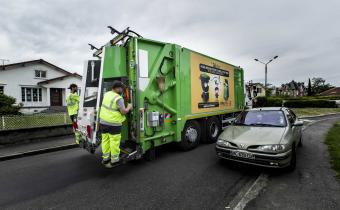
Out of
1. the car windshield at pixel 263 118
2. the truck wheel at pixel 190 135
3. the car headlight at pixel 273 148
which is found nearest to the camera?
the car headlight at pixel 273 148

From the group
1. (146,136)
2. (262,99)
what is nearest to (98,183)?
(146,136)

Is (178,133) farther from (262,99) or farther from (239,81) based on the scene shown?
(262,99)

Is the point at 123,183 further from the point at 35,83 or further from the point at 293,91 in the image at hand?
the point at 293,91

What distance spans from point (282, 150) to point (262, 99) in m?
30.2

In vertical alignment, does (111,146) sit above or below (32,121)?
below

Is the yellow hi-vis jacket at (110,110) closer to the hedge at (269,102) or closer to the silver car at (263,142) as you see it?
the silver car at (263,142)

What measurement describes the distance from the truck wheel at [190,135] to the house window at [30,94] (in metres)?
18.9

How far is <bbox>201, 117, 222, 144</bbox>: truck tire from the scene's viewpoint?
22.6 ft

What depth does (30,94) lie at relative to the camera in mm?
19141

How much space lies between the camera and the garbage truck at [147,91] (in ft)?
14.7

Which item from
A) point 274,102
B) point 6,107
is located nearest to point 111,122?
point 6,107

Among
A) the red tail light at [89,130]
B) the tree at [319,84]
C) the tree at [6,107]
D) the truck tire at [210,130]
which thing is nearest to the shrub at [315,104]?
the truck tire at [210,130]

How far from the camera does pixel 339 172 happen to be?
4148mm

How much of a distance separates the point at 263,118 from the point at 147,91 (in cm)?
310
